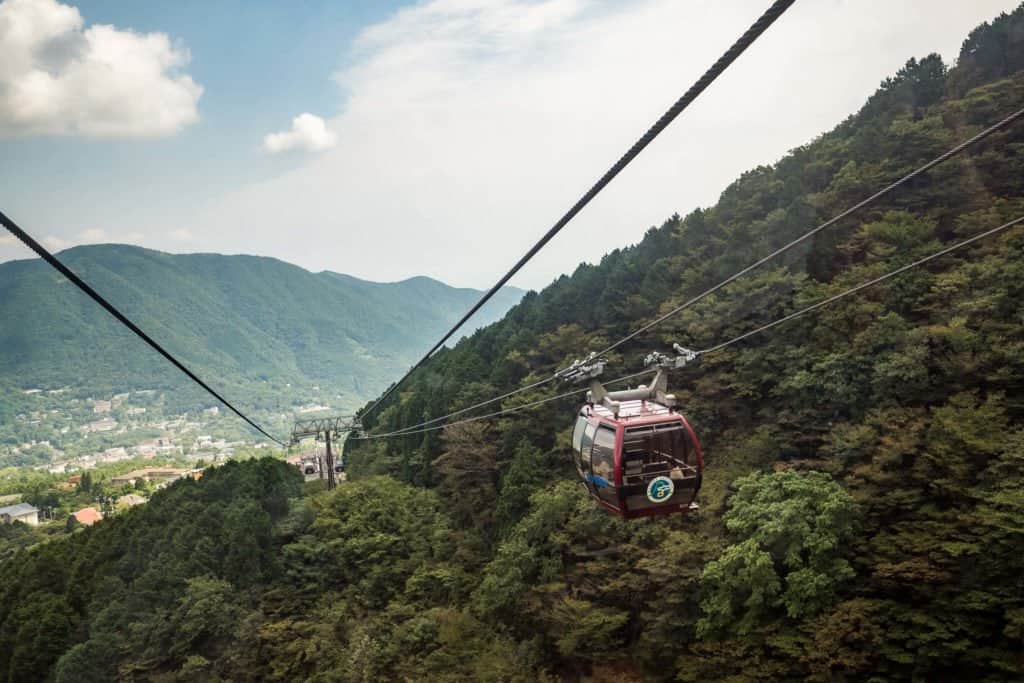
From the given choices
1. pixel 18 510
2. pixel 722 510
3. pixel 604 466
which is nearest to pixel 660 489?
pixel 604 466

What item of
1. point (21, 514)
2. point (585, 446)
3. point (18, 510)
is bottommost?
point (21, 514)

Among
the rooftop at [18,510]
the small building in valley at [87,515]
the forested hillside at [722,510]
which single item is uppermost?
the forested hillside at [722,510]

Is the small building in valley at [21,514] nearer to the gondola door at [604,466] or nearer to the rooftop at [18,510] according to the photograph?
the rooftop at [18,510]

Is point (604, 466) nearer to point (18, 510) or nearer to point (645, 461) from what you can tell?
point (645, 461)

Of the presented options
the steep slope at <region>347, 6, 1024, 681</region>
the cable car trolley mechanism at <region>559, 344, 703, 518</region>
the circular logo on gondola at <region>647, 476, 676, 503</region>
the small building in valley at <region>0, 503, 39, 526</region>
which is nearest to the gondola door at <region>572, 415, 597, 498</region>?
the cable car trolley mechanism at <region>559, 344, 703, 518</region>

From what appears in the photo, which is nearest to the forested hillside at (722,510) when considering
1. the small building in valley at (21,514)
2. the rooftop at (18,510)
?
the small building in valley at (21,514)

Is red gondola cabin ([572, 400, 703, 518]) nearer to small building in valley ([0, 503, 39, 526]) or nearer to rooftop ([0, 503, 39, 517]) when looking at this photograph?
small building in valley ([0, 503, 39, 526])
